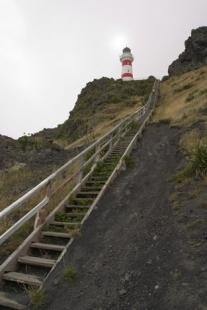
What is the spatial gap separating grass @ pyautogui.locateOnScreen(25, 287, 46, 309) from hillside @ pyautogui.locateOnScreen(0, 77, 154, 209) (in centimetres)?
571

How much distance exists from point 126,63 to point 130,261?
226ft

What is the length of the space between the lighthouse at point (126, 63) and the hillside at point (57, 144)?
11.9 meters

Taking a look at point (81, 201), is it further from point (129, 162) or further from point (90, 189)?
point (129, 162)

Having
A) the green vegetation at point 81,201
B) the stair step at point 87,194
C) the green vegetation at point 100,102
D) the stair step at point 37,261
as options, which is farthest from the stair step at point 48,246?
the green vegetation at point 100,102

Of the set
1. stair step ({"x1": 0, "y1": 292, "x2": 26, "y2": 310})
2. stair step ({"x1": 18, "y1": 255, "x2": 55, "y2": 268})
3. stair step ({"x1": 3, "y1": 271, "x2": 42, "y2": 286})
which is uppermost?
stair step ({"x1": 18, "y1": 255, "x2": 55, "y2": 268})

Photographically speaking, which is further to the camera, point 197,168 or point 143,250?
point 197,168

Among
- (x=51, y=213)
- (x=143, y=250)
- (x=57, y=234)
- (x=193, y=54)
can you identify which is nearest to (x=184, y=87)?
(x=193, y=54)

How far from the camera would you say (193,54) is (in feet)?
198

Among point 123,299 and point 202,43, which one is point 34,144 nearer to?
point 123,299

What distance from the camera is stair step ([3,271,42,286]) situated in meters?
7.56

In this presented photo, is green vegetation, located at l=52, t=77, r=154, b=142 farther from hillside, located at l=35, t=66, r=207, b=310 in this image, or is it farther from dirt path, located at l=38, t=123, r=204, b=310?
dirt path, located at l=38, t=123, r=204, b=310

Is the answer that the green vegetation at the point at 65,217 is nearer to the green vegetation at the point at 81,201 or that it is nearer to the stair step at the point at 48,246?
the green vegetation at the point at 81,201

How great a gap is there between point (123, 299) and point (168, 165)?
8.45 m

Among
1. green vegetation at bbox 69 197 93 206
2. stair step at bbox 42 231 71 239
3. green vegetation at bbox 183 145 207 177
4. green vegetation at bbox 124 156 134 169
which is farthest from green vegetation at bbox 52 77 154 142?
stair step at bbox 42 231 71 239
